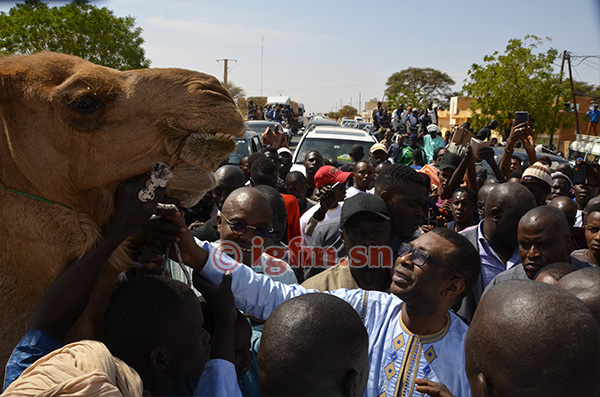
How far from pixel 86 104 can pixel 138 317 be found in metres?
0.71

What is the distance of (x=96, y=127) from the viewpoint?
1.86 m

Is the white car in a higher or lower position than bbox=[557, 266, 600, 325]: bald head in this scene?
higher

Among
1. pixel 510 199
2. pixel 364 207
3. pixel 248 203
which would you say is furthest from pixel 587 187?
pixel 248 203

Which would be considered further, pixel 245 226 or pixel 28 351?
pixel 245 226

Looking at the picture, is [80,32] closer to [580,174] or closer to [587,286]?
[580,174]

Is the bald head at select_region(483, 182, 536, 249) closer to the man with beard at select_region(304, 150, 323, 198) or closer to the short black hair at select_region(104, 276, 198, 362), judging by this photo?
the short black hair at select_region(104, 276, 198, 362)

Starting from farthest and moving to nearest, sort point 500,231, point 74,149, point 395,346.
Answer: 1. point 500,231
2. point 395,346
3. point 74,149

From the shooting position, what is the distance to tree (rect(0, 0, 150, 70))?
842 inches

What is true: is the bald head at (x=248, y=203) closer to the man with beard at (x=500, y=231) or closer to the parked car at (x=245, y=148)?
the man with beard at (x=500, y=231)

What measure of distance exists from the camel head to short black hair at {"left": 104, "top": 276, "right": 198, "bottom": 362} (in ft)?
1.04

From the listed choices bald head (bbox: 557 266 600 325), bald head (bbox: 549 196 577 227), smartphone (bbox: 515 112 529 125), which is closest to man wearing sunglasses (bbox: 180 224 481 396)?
bald head (bbox: 557 266 600 325)

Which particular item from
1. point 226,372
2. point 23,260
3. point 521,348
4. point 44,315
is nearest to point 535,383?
point 521,348

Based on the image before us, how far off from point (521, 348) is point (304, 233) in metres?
4.45

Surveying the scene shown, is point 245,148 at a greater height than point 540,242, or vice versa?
point 245,148
